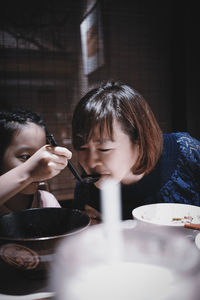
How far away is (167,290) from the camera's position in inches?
17.7

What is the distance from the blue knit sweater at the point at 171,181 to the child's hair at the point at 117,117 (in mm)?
132

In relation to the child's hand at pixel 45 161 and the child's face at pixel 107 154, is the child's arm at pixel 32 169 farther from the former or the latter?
the child's face at pixel 107 154

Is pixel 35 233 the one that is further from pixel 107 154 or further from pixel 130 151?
pixel 130 151

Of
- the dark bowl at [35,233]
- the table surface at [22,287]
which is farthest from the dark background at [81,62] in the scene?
the table surface at [22,287]

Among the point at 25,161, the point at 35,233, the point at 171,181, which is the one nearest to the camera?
the point at 35,233

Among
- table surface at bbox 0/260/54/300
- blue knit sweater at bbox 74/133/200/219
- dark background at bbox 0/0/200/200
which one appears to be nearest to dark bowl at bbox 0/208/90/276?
table surface at bbox 0/260/54/300

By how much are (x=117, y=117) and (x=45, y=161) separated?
442mm

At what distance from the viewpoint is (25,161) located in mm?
1016

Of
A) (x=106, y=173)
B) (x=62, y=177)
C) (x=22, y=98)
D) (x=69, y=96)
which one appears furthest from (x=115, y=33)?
(x=106, y=173)

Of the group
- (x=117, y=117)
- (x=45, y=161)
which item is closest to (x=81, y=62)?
(x=117, y=117)

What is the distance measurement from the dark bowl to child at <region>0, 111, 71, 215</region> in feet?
0.44

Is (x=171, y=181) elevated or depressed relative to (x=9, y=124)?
depressed

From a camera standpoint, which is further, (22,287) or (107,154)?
(107,154)

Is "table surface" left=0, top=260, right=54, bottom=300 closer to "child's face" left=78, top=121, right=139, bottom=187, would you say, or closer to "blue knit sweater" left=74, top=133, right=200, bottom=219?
"child's face" left=78, top=121, right=139, bottom=187
